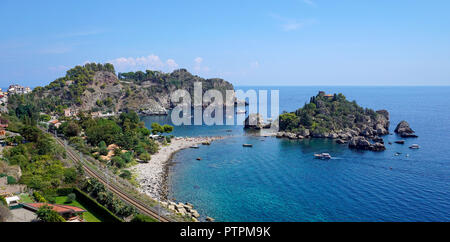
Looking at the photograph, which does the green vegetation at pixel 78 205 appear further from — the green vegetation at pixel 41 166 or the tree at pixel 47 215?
the tree at pixel 47 215

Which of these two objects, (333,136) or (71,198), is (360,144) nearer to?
(333,136)

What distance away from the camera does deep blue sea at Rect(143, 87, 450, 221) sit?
3750cm

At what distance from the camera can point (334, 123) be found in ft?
298

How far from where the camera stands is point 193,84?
192 metres

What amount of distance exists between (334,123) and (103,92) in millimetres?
123918

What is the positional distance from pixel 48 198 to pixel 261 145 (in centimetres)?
5458

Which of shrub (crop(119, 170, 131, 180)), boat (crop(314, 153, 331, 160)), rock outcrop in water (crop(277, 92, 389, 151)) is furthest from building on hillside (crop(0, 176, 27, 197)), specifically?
rock outcrop in water (crop(277, 92, 389, 151))

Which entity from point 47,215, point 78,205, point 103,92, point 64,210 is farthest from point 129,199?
point 103,92

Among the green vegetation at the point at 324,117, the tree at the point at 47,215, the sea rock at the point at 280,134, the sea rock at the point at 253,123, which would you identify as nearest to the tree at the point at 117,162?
the tree at the point at 47,215

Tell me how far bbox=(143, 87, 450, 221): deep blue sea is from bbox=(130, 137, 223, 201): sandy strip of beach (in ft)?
7.00

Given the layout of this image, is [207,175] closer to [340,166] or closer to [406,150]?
[340,166]

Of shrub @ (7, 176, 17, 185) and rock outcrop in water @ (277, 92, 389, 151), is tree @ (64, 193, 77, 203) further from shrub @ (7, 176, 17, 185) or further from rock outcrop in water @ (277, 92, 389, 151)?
rock outcrop in water @ (277, 92, 389, 151)
